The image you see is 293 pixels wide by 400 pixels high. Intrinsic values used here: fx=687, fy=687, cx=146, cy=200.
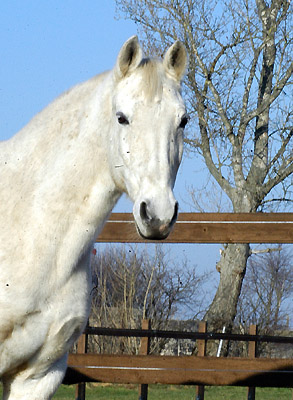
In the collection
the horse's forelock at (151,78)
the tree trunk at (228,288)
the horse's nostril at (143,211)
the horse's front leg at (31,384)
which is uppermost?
the tree trunk at (228,288)

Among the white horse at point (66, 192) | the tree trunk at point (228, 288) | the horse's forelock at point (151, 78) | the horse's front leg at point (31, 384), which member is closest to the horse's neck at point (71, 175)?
the white horse at point (66, 192)

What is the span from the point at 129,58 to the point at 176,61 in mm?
218

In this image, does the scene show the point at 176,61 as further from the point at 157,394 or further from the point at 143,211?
the point at 157,394

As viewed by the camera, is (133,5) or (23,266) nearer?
(23,266)

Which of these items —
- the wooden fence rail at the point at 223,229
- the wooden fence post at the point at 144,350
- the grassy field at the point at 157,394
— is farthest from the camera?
the grassy field at the point at 157,394

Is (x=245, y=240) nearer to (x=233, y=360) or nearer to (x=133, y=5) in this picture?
(x=233, y=360)

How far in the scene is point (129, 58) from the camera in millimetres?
2816

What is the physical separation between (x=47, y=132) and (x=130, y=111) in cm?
53

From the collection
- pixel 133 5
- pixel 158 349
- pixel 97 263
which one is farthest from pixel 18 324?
pixel 97 263

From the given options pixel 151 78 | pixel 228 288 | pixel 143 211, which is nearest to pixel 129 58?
pixel 151 78

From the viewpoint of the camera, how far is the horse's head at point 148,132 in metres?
2.50

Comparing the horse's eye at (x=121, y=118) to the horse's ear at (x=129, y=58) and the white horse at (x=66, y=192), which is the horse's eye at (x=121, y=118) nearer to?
the white horse at (x=66, y=192)

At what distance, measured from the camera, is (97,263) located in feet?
51.7

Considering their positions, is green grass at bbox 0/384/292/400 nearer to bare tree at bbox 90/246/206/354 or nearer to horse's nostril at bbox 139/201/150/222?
bare tree at bbox 90/246/206/354
